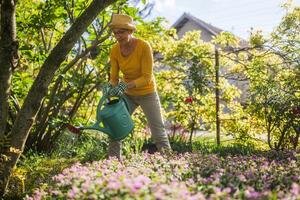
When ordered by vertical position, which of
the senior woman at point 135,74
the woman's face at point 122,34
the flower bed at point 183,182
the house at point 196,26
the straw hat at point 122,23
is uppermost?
the house at point 196,26

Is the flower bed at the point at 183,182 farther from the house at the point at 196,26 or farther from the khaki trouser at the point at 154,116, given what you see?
the house at the point at 196,26

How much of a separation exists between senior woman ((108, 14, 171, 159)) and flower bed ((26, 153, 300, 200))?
617mm

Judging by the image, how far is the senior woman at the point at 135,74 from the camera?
454 cm

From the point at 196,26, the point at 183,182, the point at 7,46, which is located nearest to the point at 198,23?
the point at 196,26

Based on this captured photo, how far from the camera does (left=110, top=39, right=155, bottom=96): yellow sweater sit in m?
4.59

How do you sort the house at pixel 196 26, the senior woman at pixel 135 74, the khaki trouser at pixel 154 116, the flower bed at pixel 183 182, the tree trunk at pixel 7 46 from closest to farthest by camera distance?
the flower bed at pixel 183 182 < the tree trunk at pixel 7 46 < the senior woman at pixel 135 74 < the khaki trouser at pixel 154 116 < the house at pixel 196 26

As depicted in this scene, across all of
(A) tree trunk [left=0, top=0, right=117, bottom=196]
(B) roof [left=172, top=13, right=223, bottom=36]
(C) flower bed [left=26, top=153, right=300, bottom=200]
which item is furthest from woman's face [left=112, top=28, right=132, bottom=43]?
(B) roof [left=172, top=13, right=223, bottom=36]

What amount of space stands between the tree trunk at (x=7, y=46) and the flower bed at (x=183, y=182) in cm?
97

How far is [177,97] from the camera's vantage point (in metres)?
7.90

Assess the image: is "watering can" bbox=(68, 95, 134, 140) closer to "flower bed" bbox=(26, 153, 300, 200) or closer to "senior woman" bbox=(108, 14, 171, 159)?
"senior woman" bbox=(108, 14, 171, 159)

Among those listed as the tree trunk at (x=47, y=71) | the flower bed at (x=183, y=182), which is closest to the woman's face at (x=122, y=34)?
the tree trunk at (x=47, y=71)

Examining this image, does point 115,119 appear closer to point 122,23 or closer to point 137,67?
point 137,67

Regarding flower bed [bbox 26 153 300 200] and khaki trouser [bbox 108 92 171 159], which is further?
khaki trouser [bbox 108 92 171 159]

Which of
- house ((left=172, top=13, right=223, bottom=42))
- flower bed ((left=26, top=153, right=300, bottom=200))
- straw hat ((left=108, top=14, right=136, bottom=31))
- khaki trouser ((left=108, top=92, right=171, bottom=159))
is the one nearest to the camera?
flower bed ((left=26, top=153, right=300, bottom=200))
